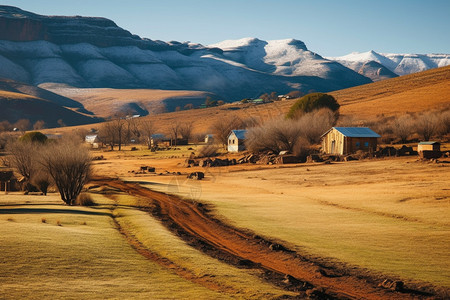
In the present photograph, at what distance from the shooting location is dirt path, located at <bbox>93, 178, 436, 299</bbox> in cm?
1748

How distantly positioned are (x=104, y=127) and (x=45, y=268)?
137 meters

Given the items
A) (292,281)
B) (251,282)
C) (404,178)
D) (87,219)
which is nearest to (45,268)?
(251,282)

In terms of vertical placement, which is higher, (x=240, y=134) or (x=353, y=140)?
(x=240, y=134)

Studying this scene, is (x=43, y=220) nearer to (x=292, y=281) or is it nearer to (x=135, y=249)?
(x=135, y=249)

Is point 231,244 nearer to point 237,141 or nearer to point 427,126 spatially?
point 427,126

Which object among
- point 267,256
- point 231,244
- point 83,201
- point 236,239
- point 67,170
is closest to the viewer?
point 267,256

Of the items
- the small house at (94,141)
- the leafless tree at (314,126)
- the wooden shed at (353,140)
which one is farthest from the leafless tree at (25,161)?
the small house at (94,141)

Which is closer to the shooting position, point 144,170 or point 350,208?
point 350,208

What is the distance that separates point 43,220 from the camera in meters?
27.9

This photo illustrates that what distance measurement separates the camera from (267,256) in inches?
898

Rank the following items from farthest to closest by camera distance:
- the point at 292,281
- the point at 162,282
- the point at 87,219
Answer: the point at 87,219 → the point at 292,281 → the point at 162,282

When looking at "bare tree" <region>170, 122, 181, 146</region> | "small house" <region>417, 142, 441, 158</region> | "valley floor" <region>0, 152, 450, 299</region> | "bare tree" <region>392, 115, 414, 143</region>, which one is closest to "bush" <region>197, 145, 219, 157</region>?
"bare tree" <region>392, 115, 414, 143</region>

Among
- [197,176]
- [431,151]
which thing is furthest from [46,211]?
[431,151]

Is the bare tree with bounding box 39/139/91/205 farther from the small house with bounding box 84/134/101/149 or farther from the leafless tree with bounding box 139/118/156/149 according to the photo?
the small house with bounding box 84/134/101/149
